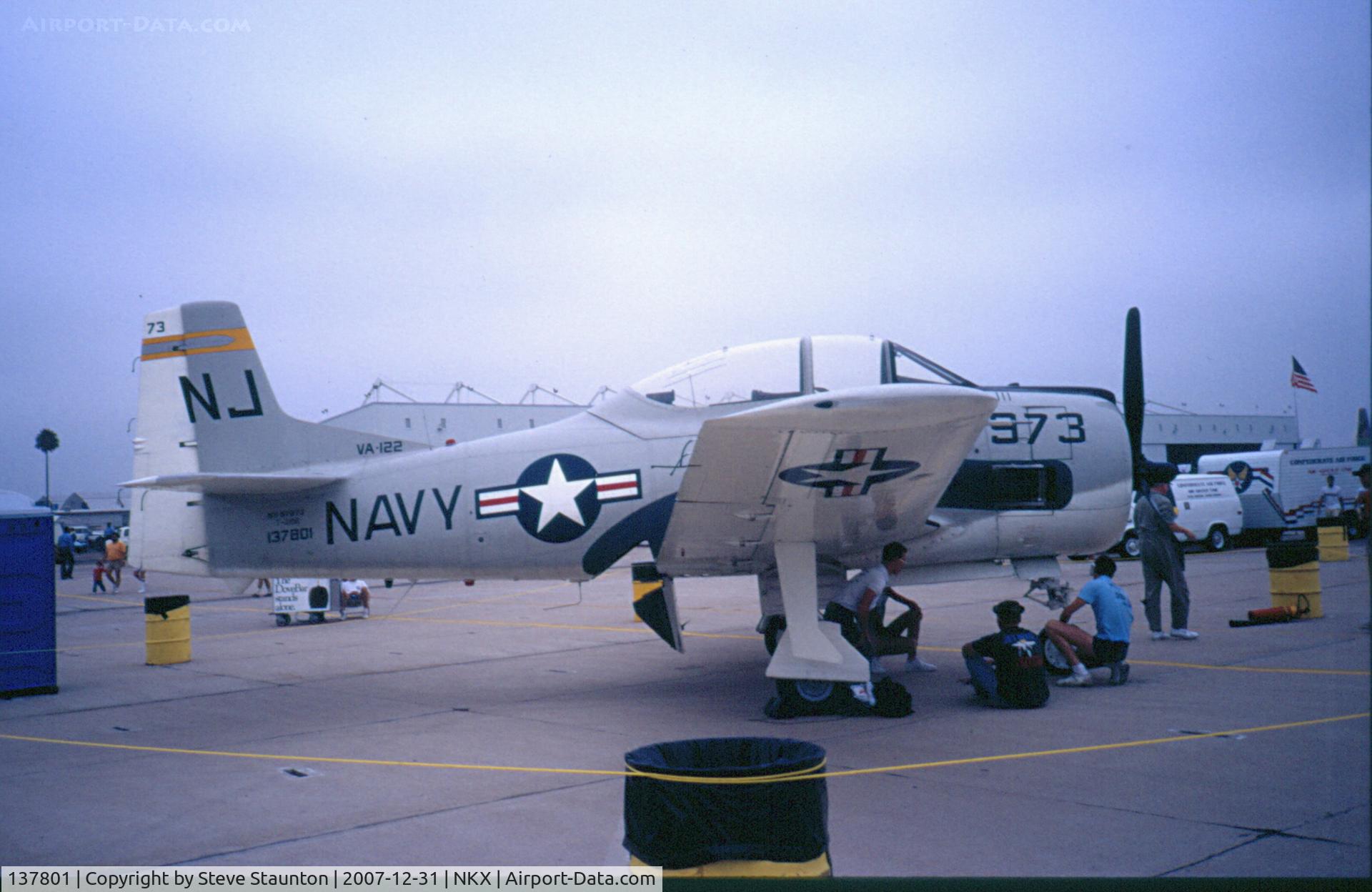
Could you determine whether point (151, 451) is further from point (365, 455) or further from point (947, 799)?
point (947, 799)

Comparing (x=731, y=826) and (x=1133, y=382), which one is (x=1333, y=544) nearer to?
(x=1133, y=382)

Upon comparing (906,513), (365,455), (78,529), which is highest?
(365,455)

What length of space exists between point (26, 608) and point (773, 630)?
7697 mm

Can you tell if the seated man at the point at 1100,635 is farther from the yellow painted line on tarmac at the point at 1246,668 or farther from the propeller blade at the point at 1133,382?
the propeller blade at the point at 1133,382

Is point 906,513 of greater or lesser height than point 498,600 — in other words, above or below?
above

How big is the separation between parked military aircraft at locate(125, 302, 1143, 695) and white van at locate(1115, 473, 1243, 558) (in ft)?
50.3

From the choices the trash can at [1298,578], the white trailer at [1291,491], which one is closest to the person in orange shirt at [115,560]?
the trash can at [1298,578]

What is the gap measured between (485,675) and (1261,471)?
2228cm

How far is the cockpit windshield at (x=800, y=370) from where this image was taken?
24.6 ft

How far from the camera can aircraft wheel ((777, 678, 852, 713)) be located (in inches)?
280

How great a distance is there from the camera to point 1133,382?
909cm

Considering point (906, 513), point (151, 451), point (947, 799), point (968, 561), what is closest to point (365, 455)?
point (151, 451)

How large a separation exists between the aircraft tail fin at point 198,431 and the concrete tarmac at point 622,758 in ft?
3.08

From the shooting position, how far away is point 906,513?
7379 millimetres
